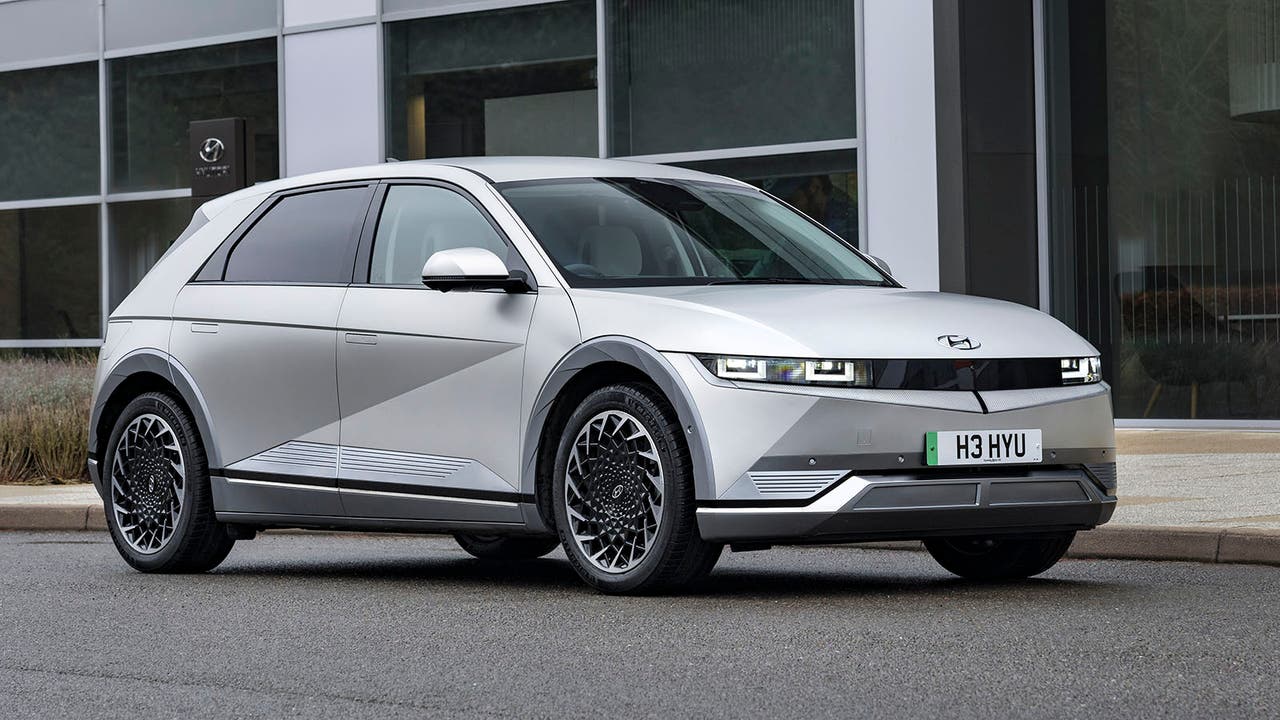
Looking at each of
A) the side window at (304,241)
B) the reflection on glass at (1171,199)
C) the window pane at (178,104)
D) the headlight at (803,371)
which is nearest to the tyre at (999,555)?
the headlight at (803,371)

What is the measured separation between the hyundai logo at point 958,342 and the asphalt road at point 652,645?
926mm

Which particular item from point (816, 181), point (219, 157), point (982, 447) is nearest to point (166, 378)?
point (982, 447)

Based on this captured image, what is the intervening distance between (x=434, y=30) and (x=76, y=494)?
711cm

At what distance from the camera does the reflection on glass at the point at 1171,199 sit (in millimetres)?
16312

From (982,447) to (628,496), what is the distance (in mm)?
1274

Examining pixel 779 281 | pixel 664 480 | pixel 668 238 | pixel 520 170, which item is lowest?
pixel 664 480

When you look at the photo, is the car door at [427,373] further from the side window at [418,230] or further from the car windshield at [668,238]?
the car windshield at [668,238]

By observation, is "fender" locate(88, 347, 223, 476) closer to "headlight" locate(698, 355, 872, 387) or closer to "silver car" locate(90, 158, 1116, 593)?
"silver car" locate(90, 158, 1116, 593)

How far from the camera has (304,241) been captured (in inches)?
345

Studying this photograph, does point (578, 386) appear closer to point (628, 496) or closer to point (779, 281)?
point (628, 496)

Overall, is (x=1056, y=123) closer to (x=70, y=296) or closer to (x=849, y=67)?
(x=849, y=67)

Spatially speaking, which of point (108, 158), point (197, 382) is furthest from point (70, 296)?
point (197, 382)

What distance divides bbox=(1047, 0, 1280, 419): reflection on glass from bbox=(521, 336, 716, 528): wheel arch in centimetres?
1026

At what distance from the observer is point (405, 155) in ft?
62.6
